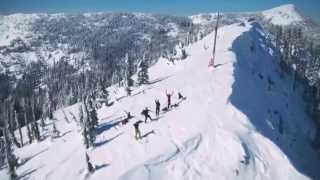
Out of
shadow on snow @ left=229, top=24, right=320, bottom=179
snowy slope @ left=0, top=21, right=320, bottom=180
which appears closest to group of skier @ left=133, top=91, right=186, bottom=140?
snowy slope @ left=0, top=21, right=320, bottom=180

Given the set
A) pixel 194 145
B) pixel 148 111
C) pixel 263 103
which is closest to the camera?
pixel 194 145

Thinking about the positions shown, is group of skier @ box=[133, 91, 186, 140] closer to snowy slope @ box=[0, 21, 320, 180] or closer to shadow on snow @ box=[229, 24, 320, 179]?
snowy slope @ box=[0, 21, 320, 180]

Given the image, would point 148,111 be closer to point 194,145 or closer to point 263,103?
point 194,145

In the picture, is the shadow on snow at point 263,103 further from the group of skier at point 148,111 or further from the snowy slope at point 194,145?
the group of skier at point 148,111

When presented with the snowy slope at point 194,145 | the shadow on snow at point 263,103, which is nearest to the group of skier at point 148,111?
the snowy slope at point 194,145

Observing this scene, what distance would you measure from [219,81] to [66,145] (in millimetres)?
23974

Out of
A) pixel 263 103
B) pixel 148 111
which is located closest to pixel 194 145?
pixel 148 111

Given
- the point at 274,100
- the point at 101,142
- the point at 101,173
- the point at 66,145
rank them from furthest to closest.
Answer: the point at 274,100
the point at 66,145
the point at 101,142
the point at 101,173

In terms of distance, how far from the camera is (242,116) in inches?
1462

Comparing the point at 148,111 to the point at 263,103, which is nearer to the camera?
the point at 148,111

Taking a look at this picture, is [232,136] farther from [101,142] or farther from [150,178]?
[101,142]

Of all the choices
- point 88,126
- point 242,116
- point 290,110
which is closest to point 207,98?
point 242,116

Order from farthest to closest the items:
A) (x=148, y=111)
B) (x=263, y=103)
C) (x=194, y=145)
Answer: (x=263, y=103)
(x=148, y=111)
(x=194, y=145)

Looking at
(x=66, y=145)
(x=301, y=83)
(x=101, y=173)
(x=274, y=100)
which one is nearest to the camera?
(x=101, y=173)
